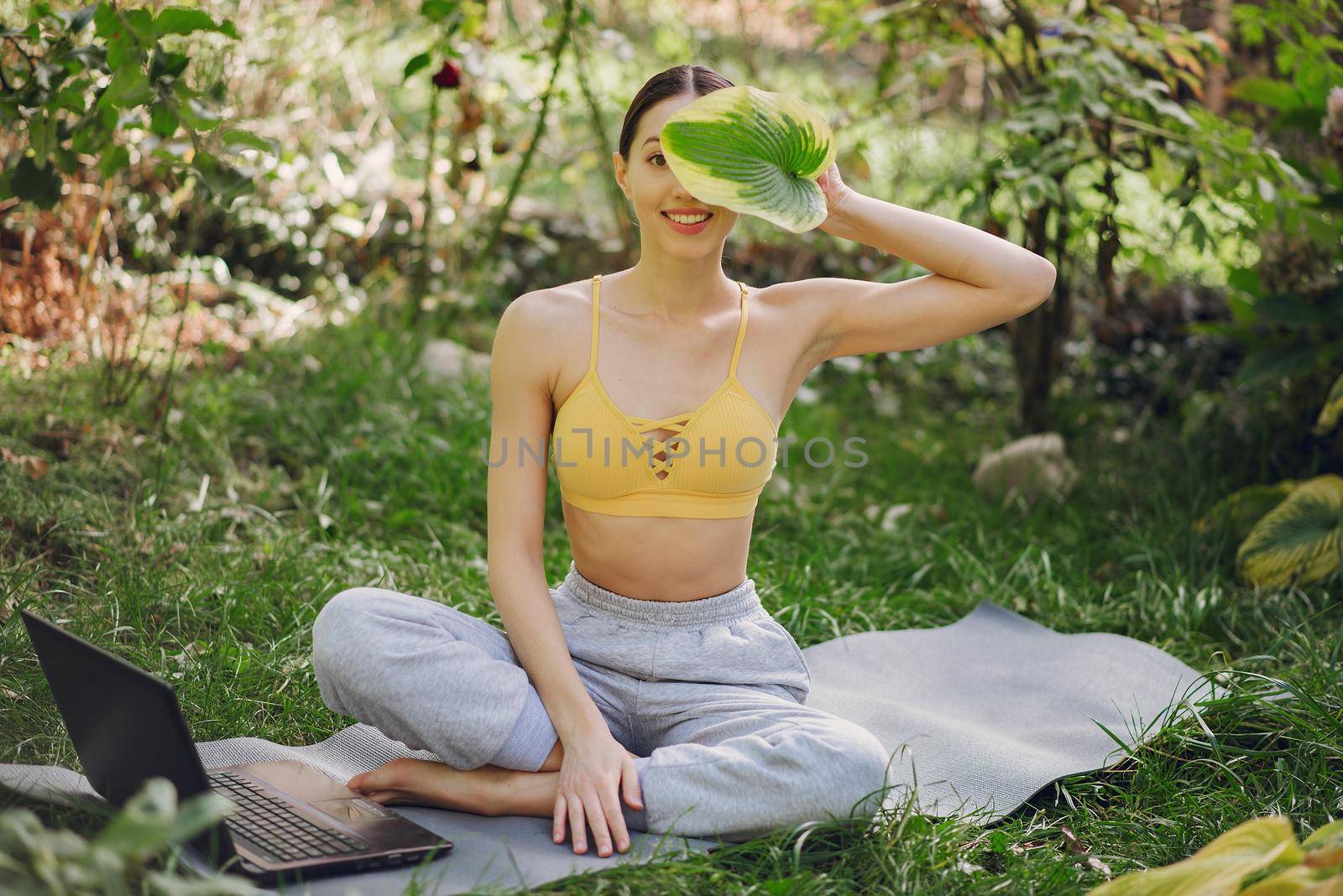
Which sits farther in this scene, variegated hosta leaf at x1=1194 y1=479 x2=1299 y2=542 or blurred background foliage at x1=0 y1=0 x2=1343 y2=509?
variegated hosta leaf at x1=1194 y1=479 x2=1299 y2=542

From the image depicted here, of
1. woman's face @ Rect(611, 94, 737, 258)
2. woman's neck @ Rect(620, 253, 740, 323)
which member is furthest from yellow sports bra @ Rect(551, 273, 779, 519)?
woman's face @ Rect(611, 94, 737, 258)

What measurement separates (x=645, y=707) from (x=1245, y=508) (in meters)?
2.27

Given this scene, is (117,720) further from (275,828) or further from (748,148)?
(748,148)

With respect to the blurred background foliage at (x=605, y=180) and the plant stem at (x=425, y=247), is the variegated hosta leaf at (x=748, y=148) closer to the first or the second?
the blurred background foliage at (x=605, y=180)

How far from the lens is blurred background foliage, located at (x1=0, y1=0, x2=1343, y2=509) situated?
10.6ft

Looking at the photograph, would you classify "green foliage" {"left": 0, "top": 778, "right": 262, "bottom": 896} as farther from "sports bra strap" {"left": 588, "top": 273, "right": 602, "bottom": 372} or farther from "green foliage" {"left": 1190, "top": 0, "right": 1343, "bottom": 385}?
"green foliage" {"left": 1190, "top": 0, "right": 1343, "bottom": 385}

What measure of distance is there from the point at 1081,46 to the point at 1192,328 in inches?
46.3

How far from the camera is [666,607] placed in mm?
2150

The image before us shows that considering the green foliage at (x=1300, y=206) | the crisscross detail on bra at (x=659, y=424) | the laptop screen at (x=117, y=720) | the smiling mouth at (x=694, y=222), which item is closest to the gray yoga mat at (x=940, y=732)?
the laptop screen at (x=117, y=720)

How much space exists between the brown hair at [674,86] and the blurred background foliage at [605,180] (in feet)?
2.77

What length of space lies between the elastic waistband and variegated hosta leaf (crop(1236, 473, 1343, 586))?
178 centimetres

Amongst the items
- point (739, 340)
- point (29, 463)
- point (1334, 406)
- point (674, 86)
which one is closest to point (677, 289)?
point (739, 340)

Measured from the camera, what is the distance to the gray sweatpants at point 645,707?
1.89 meters

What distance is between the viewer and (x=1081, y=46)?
344cm
